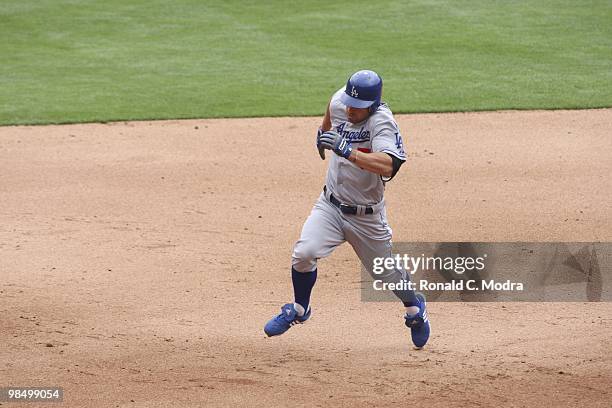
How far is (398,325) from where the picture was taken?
8.41 metres

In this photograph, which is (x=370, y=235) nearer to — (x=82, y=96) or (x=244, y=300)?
(x=244, y=300)

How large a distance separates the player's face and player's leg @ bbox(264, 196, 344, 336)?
71 cm

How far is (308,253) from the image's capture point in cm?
742

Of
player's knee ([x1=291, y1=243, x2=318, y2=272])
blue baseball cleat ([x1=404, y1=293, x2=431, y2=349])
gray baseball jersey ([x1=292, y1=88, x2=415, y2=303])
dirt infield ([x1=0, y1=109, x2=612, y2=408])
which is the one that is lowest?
dirt infield ([x1=0, y1=109, x2=612, y2=408])

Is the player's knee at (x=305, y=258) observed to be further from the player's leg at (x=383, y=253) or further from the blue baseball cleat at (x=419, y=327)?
the blue baseball cleat at (x=419, y=327)

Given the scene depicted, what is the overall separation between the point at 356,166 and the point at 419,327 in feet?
4.61

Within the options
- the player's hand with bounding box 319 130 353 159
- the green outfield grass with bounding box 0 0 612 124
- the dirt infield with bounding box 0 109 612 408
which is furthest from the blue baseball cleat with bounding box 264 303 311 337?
the green outfield grass with bounding box 0 0 612 124

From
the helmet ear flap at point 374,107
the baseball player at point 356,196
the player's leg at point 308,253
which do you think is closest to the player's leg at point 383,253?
the baseball player at point 356,196

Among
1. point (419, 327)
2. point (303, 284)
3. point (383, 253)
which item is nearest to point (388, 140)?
point (383, 253)

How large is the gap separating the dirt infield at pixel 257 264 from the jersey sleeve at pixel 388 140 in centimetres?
161

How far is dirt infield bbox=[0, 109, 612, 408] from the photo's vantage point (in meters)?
7.08

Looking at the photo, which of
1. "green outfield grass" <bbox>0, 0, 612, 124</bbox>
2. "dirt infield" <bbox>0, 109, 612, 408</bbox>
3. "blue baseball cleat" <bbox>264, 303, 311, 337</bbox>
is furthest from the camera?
"green outfield grass" <bbox>0, 0, 612, 124</bbox>

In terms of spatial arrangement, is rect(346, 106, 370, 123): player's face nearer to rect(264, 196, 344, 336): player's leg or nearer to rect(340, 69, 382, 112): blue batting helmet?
rect(340, 69, 382, 112): blue batting helmet

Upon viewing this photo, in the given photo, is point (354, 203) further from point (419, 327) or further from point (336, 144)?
point (419, 327)
